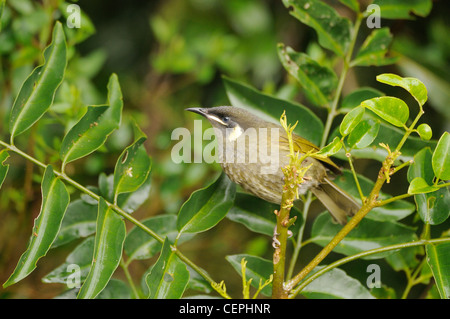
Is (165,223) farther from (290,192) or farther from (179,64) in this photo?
(179,64)

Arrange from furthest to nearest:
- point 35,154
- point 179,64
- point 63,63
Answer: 1. point 179,64
2. point 35,154
3. point 63,63

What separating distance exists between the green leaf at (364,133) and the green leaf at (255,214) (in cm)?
54

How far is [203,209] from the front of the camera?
1.70 m

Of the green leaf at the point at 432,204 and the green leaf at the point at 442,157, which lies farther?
the green leaf at the point at 432,204

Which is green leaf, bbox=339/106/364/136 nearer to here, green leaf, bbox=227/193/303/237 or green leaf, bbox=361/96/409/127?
green leaf, bbox=361/96/409/127

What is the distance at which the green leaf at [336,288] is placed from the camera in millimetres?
1702

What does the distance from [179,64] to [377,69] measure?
53.6 inches

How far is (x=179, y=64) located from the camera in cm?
284

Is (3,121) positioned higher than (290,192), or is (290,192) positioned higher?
(3,121)

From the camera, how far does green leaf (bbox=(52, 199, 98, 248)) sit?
1784mm

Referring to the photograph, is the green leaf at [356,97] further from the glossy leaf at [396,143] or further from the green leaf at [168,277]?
the green leaf at [168,277]

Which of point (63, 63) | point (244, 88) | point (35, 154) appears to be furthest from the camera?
point (35, 154)

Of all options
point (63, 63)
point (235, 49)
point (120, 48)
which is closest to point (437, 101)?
point (235, 49)

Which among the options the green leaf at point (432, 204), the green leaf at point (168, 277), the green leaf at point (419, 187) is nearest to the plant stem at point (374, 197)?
the green leaf at point (419, 187)
